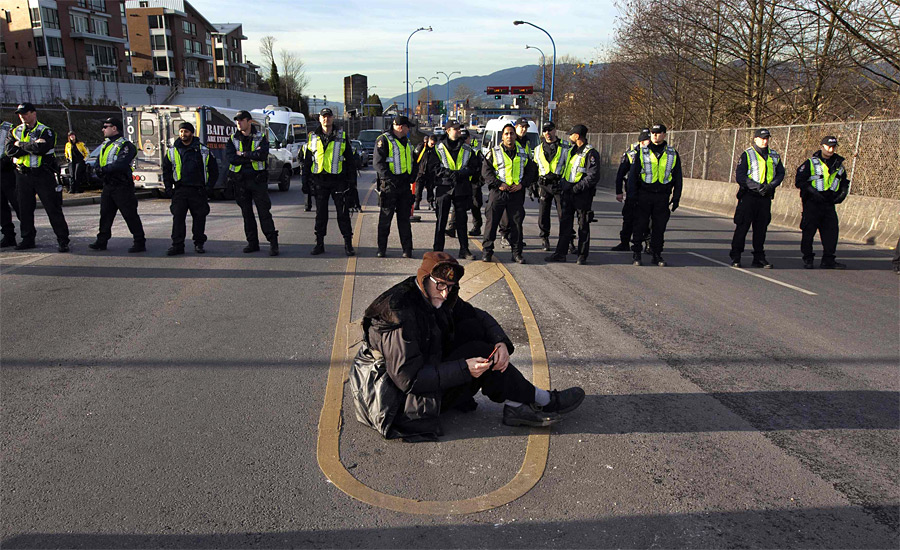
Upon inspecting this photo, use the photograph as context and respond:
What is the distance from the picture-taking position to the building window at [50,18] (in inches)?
2302

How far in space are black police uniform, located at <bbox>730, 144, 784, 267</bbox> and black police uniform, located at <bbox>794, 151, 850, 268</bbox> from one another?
51 centimetres

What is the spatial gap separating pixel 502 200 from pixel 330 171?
258 centimetres

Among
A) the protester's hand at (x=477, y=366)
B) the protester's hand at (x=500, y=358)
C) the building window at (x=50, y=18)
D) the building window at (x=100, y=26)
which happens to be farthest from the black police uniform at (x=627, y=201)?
the building window at (x=100, y=26)

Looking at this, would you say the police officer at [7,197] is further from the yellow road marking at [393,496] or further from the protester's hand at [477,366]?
the protester's hand at [477,366]

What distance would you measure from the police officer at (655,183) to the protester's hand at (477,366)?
20.1ft

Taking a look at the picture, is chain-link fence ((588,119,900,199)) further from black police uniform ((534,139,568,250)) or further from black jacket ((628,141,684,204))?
black police uniform ((534,139,568,250))

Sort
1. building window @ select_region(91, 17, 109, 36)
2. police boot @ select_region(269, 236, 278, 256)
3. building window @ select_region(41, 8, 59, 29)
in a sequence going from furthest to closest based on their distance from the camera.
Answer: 1. building window @ select_region(91, 17, 109, 36)
2. building window @ select_region(41, 8, 59, 29)
3. police boot @ select_region(269, 236, 278, 256)

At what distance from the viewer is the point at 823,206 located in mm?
9367

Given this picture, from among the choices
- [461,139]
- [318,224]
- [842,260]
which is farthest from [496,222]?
[842,260]

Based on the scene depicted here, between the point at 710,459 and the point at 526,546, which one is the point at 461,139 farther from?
the point at 526,546

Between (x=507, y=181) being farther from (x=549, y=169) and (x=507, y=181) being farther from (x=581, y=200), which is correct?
(x=549, y=169)

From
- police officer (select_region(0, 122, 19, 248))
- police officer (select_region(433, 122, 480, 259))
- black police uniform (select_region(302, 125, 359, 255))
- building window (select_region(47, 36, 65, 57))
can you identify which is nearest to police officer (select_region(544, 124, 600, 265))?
police officer (select_region(433, 122, 480, 259))

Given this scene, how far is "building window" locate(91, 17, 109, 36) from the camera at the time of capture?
64250 mm

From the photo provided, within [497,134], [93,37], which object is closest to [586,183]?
[497,134]
